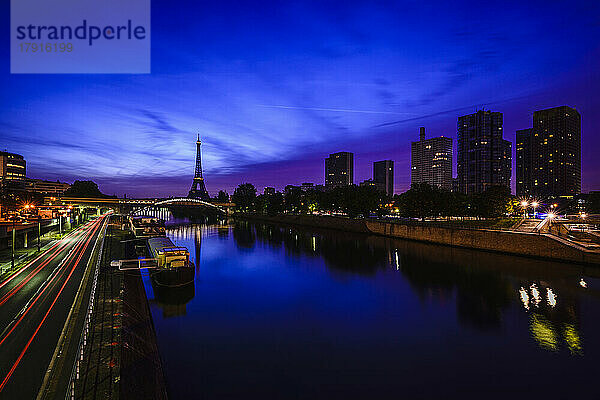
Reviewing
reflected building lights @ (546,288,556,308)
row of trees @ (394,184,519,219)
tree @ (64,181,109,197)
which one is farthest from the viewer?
tree @ (64,181,109,197)

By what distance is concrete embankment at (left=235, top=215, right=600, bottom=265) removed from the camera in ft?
133

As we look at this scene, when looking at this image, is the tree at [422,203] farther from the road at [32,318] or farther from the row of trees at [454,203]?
the road at [32,318]

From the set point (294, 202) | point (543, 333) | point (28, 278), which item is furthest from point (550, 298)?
point (294, 202)

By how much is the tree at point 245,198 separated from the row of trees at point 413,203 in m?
8.08

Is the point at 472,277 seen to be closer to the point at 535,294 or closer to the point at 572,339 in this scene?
the point at 535,294

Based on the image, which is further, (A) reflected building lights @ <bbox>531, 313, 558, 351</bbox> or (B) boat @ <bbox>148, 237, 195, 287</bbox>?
(B) boat @ <bbox>148, 237, 195, 287</bbox>

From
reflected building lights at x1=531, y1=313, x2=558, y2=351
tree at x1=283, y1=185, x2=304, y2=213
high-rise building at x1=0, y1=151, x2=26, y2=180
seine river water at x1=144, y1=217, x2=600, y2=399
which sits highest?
high-rise building at x1=0, y1=151, x2=26, y2=180

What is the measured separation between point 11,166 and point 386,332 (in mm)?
240118

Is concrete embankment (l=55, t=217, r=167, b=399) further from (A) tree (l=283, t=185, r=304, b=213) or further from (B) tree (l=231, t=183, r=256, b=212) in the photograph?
(B) tree (l=231, t=183, r=256, b=212)

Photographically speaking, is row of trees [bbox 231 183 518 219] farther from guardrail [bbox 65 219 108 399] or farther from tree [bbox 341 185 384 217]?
guardrail [bbox 65 219 108 399]

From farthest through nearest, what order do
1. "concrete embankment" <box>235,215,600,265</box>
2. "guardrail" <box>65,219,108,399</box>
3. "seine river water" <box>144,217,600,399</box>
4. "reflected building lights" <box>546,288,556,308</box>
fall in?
"concrete embankment" <box>235,215,600,265</box>, "reflected building lights" <box>546,288,556,308</box>, "seine river water" <box>144,217,600,399</box>, "guardrail" <box>65,219,108,399</box>

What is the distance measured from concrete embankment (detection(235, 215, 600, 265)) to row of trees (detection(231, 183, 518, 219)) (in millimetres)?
6504

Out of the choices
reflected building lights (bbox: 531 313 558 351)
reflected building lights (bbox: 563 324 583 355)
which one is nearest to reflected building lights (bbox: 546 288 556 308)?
reflected building lights (bbox: 531 313 558 351)

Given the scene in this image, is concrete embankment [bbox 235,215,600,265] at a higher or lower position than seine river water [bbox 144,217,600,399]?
higher
